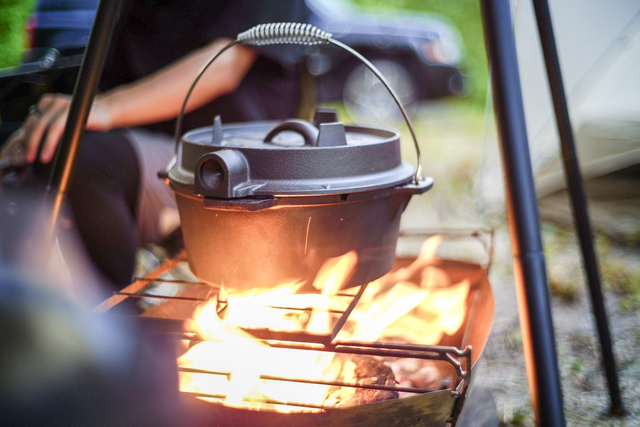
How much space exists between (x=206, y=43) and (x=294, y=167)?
810mm

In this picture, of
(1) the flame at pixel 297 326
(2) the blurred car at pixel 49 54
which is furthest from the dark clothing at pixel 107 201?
(1) the flame at pixel 297 326

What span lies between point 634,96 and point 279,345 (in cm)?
230

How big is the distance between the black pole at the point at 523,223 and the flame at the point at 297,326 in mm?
340

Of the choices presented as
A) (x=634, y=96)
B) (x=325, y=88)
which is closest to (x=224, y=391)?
(x=634, y=96)

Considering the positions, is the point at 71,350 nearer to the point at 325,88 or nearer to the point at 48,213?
the point at 48,213

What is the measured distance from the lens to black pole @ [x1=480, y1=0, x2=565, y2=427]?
0.62 m

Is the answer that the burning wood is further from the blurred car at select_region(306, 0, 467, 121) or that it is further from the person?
the blurred car at select_region(306, 0, 467, 121)

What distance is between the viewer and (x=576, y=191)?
1.13 m

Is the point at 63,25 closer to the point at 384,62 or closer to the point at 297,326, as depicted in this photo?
the point at 297,326

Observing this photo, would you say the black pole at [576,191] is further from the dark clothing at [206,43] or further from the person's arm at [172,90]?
the person's arm at [172,90]

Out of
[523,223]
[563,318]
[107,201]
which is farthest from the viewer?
[563,318]

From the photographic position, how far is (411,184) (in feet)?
3.06

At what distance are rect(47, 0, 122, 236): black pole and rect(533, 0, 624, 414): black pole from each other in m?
0.90

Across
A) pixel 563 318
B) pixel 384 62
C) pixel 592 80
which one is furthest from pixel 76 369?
pixel 384 62
